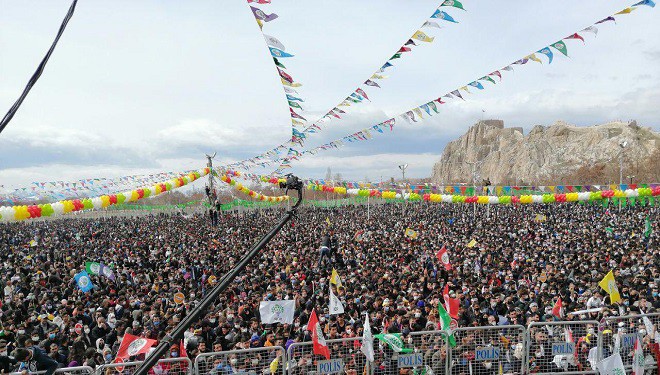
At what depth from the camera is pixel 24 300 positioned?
12383 mm

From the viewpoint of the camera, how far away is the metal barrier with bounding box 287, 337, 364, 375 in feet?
23.0

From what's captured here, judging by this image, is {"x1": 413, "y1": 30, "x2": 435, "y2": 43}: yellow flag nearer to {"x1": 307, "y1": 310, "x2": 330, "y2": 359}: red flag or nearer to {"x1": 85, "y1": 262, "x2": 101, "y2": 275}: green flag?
{"x1": 307, "y1": 310, "x2": 330, "y2": 359}: red flag

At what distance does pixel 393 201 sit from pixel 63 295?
49305mm

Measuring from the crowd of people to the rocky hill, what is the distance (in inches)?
2170

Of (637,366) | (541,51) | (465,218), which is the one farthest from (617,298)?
(465,218)

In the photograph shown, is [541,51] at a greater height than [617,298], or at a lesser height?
greater

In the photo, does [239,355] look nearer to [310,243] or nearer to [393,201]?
[310,243]

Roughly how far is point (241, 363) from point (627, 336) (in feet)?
20.1

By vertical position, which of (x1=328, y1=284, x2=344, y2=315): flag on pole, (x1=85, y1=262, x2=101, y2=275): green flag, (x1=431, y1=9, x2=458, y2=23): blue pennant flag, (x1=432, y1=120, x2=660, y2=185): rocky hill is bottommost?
Result: (x1=328, y1=284, x2=344, y2=315): flag on pole

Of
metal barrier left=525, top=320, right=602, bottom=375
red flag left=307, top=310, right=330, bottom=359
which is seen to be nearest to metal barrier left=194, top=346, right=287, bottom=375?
red flag left=307, top=310, right=330, bottom=359

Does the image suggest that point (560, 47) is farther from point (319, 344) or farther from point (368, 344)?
point (319, 344)

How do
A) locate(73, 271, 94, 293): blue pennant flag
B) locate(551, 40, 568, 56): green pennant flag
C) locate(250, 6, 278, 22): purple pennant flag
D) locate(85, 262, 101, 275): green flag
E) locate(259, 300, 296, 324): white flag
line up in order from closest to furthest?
locate(250, 6, 278, 22): purple pennant flag, locate(551, 40, 568, 56): green pennant flag, locate(259, 300, 296, 324): white flag, locate(73, 271, 94, 293): blue pennant flag, locate(85, 262, 101, 275): green flag

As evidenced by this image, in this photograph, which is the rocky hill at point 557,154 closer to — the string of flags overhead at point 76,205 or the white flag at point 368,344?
the string of flags overhead at point 76,205

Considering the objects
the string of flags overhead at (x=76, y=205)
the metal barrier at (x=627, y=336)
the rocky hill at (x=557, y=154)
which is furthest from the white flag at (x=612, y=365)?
the rocky hill at (x=557, y=154)
